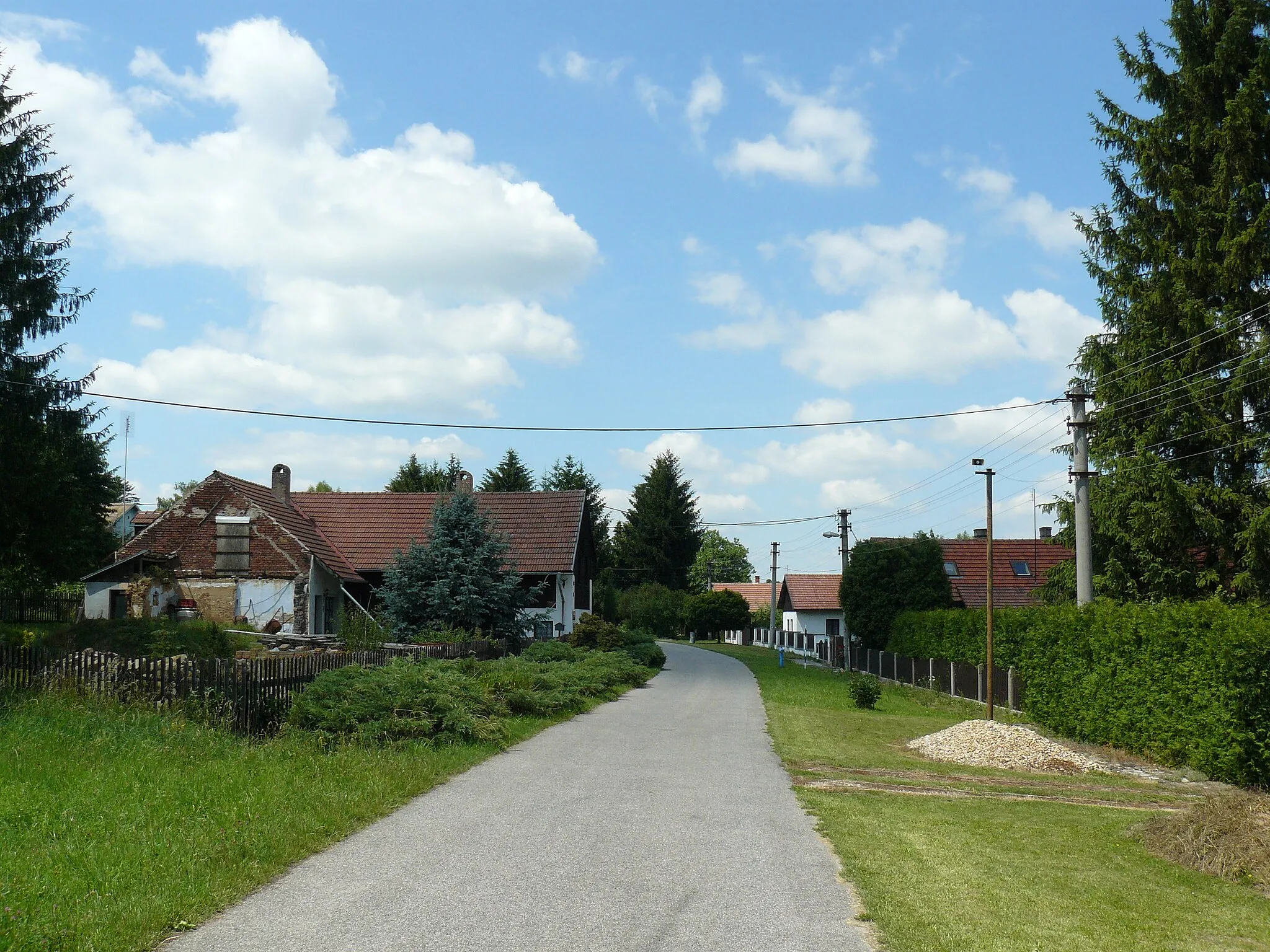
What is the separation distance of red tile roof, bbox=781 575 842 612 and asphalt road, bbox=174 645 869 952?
61.8 meters

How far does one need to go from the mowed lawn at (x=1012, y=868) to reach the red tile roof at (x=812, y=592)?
58.8 m

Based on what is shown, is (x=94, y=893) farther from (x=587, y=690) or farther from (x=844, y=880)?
(x=587, y=690)

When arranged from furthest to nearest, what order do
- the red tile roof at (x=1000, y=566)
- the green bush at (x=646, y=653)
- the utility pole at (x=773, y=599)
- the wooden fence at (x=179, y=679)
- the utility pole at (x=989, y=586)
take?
1. the utility pole at (x=773, y=599)
2. the red tile roof at (x=1000, y=566)
3. the green bush at (x=646, y=653)
4. the utility pole at (x=989, y=586)
5. the wooden fence at (x=179, y=679)

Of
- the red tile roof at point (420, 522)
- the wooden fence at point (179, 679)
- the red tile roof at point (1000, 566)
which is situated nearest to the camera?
the wooden fence at point (179, 679)

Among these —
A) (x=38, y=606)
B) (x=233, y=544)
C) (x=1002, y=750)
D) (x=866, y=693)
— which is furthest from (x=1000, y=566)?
(x=38, y=606)

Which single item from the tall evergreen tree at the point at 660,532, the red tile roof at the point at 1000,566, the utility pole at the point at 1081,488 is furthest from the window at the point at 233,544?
the tall evergreen tree at the point at 660,532

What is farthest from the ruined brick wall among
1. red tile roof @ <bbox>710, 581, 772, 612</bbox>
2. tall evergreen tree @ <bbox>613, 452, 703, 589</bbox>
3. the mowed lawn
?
red tile roof @ <bbox>710, 581, 772, 612</bbox>

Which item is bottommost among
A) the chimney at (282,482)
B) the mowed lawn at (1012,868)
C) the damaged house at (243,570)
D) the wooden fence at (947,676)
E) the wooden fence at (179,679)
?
the wooden fence at (947,676)

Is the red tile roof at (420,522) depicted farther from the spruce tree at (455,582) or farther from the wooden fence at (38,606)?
the wooden fence at (38,606)

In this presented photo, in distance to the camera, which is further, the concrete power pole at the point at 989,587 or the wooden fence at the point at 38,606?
the wooden fence at the point at 38,606

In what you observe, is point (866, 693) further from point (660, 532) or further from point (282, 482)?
point (660, 532)

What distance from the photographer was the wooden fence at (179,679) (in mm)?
14102

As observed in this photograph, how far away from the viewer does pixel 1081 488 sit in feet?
80.5

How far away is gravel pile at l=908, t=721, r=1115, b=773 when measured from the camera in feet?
55.3
